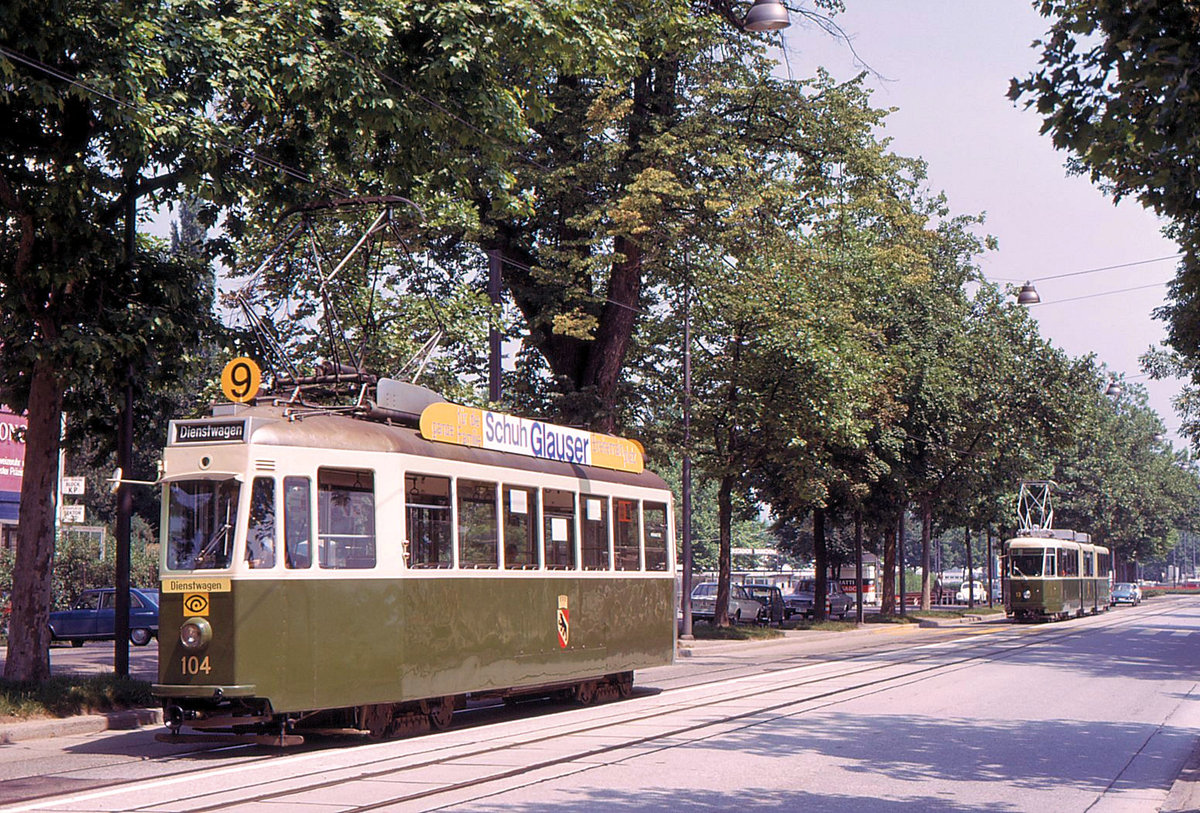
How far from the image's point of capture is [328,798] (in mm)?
9461

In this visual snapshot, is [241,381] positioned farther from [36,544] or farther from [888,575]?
[888,575]

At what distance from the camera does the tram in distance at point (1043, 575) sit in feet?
167

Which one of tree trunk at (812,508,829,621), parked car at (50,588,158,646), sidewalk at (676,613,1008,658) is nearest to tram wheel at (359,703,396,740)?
sidewalk at (676,613,1008,658)

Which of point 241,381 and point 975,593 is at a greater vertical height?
point 241,381

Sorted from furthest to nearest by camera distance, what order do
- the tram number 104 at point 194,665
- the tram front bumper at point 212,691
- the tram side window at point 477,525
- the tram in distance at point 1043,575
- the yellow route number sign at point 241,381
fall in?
the tram in distance at point 1043,575, the tram side window at point 477,525, the yellow route number sign at point 241,381, the tram number 104 at point 194,665, the tram front bumper at point 212,691

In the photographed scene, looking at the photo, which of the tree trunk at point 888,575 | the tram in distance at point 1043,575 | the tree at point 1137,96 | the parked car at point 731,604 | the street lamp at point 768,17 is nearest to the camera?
the tree at point 1137,96

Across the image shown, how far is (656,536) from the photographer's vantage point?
19.4 m

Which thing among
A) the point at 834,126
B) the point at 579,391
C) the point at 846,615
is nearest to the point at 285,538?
the point at 579,391

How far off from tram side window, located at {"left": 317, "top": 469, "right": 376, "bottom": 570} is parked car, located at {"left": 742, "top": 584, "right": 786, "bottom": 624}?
3646 cm

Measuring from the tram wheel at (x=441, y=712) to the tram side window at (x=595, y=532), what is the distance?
10.6 ft

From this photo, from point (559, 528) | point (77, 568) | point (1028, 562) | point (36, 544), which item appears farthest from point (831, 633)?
point (36, 544)

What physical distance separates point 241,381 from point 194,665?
2.98m

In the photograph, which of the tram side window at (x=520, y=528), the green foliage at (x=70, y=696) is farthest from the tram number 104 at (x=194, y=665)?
the tram side window at (x=520, y=528)

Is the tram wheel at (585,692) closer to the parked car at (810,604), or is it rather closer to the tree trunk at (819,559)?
the tree trunk at (819,559)
